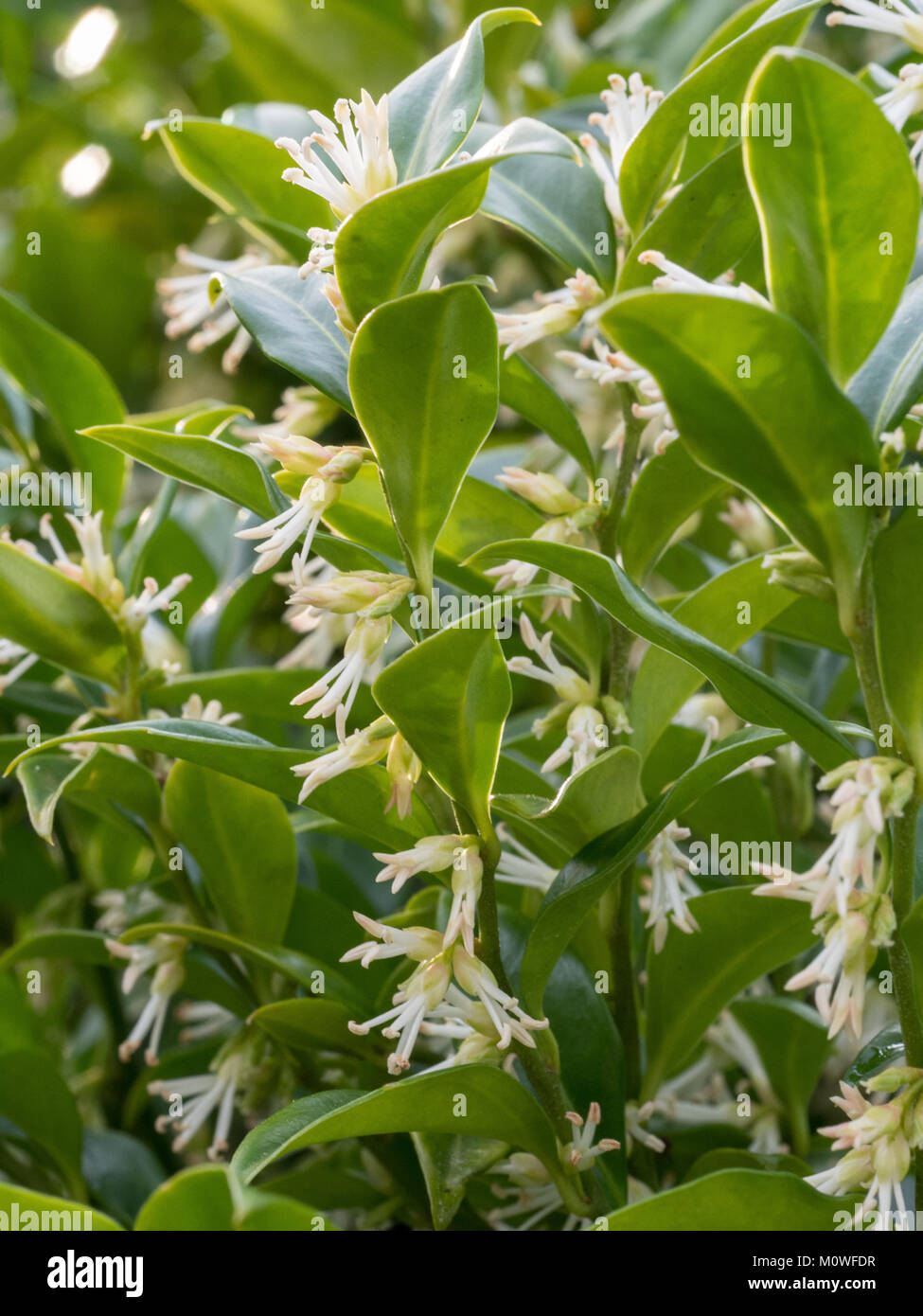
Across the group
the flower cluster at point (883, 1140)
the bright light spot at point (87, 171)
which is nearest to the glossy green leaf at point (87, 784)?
the flower cluster at point (883, 1140)

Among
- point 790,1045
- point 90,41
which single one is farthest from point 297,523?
point 90,41

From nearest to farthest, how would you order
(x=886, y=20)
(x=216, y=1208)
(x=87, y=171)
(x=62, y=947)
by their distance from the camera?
(x=216, y=1208)
(x=886, y=20)
(x=62, y=947)
(x=87, y=171)

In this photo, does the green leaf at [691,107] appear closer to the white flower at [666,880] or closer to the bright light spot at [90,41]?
the white flower at [666,880]

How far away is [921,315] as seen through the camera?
0.75 m

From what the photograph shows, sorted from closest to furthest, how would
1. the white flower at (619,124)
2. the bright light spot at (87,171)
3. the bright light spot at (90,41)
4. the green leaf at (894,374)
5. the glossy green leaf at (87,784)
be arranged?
1. the green leaf at (894,374)
2. the glossy green leaf at (87,784)
3. the white flower at (619,124)
4. the bright light spot at (87,171)
5. the bright light spot at (90,41)

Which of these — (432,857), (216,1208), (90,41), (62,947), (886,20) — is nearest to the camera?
(216,1208)

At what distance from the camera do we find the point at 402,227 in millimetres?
701

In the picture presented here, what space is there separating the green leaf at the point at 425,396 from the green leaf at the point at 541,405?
0.19 m

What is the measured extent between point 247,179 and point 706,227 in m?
0.35

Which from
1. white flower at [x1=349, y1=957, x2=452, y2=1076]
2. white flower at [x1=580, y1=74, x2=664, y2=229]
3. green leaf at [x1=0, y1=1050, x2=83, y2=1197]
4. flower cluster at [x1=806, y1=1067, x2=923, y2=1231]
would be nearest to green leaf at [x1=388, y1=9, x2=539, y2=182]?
white flower at [x1=580, y1=74, x2=664, y2=229]

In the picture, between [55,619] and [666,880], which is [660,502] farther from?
[55,619]

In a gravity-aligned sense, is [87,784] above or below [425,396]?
below

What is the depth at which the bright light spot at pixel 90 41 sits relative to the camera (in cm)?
225

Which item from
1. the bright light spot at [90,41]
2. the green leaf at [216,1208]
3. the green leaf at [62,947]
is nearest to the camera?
the green leaf at [216,1208]
